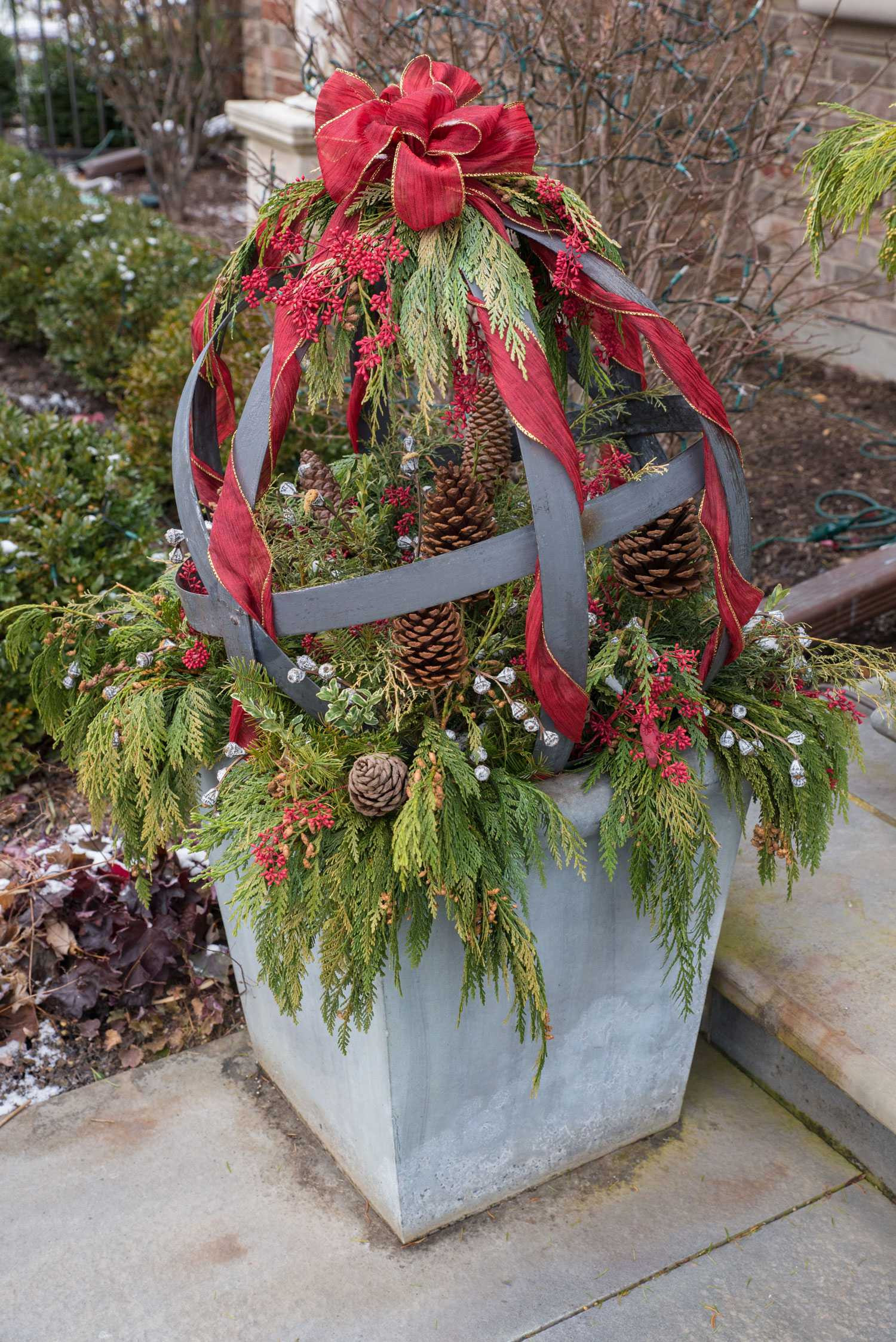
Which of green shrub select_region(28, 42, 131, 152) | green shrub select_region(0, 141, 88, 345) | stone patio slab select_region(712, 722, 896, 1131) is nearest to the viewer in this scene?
stone patio slab select_region(712, 722, 896, 1131)

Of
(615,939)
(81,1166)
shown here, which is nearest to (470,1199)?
(615,939)

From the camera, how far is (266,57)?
7863 millimetres

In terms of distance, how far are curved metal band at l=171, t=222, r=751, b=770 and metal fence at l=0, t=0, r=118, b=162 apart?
8.66 metres

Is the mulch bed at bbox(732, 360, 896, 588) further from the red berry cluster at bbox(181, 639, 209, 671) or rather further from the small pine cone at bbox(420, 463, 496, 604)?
the red berry cluster at bbox(181, 639, 209, 671)

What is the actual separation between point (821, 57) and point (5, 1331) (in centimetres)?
519

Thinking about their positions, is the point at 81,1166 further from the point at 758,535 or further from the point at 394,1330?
the point at 758,535

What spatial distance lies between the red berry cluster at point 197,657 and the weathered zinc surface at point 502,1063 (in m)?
0.51

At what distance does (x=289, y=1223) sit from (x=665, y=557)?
133cm

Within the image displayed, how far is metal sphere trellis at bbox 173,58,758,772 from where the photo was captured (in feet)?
5.14

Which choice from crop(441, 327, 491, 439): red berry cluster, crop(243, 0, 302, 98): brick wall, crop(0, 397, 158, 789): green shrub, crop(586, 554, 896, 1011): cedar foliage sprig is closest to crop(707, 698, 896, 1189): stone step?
crop(586, 554, 896, 1011): cedar foliage sprig

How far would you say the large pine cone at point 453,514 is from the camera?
171 cm

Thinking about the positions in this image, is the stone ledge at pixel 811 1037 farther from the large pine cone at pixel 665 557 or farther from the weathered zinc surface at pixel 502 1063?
the large pine cone at pixel 665 557

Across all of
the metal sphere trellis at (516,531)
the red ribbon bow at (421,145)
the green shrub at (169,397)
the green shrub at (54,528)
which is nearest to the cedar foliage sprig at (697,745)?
the metal sphere trellis at (516,531)

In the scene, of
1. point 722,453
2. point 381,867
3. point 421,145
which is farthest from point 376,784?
point 421,145
